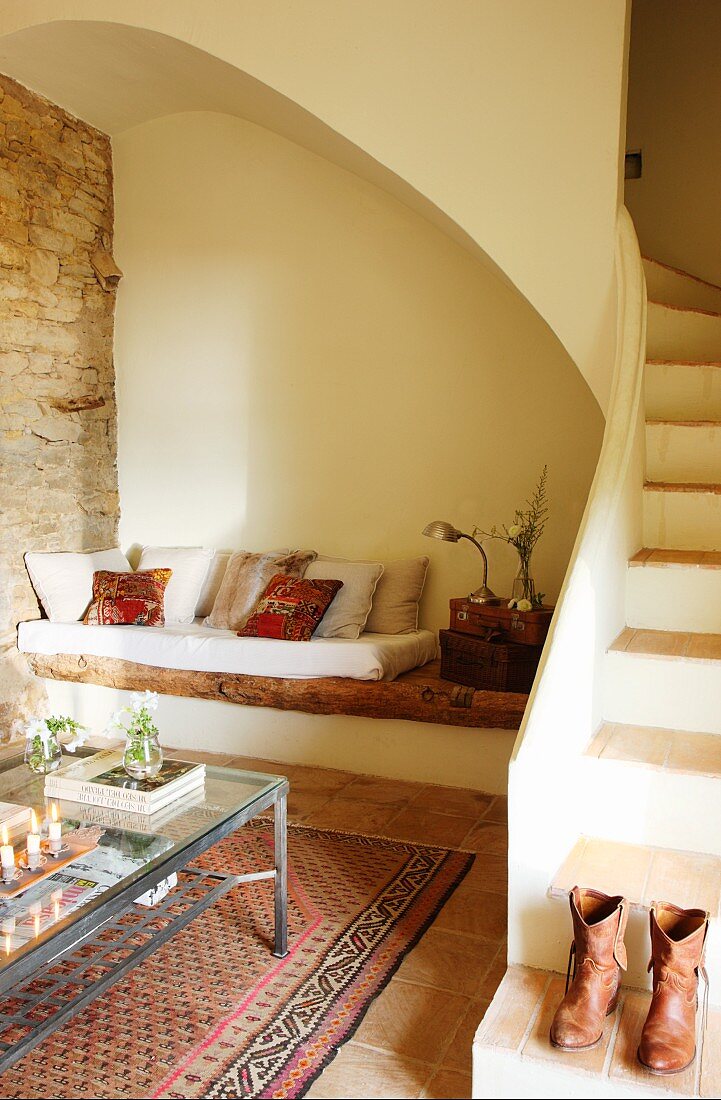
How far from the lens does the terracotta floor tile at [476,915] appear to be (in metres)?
2.90

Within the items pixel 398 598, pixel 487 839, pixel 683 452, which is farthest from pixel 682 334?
pixel 487 839

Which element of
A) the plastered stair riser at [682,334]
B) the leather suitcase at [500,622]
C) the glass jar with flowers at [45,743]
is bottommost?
the glass jar with flowers at [45,743]

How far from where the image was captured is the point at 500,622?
4297 mm

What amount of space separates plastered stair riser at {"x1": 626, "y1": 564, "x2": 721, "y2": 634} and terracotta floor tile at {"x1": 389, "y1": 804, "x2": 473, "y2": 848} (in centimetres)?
116

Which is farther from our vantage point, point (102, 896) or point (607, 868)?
point (607, 868)

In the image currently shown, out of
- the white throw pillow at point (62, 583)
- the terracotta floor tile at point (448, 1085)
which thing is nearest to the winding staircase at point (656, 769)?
the terracotta floor tile at point (448, 1085)

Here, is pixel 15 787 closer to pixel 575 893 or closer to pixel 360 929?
pixel 360 929

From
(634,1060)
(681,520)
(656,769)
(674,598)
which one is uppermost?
(681,520)

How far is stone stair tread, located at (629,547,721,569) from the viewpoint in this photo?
3018 millimetres

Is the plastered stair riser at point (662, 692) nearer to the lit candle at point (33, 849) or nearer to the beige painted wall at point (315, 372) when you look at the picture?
the lit candle at point (33, 849)

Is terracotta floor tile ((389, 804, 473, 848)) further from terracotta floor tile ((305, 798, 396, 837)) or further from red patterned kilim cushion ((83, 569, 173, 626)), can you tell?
red patterned kilim cushion ((83, 569, 173, 626))

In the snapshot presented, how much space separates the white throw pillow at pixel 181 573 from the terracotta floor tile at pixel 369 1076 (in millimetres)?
3292

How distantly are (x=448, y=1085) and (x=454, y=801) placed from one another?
1.90m

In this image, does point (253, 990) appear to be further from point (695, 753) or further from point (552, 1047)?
point (695, 753)
